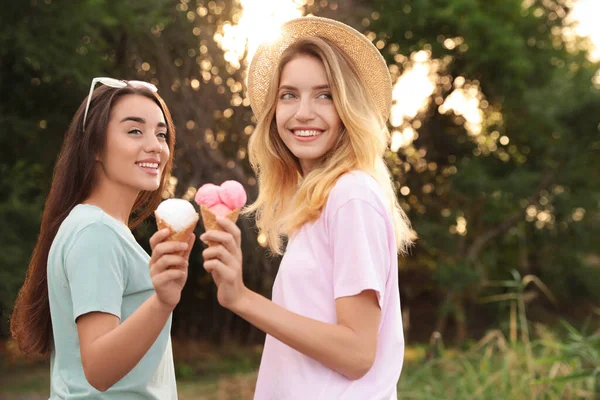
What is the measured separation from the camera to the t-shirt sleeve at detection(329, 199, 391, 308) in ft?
5.92

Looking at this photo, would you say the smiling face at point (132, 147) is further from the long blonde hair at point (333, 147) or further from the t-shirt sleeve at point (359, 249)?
the t-shirt sleeve at point (359, 249)

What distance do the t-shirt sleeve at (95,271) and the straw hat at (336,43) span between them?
2.25 feet

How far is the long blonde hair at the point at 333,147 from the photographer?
1.99 meters

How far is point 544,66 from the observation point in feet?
44.6

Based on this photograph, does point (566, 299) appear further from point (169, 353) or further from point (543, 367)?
point (169, 353)

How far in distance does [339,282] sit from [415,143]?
37.6 feet

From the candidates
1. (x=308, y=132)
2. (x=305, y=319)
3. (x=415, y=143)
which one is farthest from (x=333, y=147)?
(x=415, y=143)

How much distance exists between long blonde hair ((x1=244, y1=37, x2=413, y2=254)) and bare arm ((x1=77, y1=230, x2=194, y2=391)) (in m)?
0.38

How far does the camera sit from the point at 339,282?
183 cm

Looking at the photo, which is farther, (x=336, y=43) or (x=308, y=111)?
(x=336, y=43)

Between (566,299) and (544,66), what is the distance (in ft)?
15.2

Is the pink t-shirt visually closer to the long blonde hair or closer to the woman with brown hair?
the long blonde hair

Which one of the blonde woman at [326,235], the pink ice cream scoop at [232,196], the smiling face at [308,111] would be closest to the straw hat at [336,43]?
the blonde woman at [326,235]

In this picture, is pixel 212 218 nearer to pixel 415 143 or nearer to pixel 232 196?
pixel 232 196
